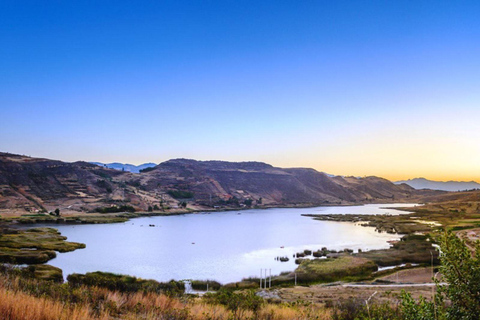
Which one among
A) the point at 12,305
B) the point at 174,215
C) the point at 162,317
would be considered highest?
the point at 12,305

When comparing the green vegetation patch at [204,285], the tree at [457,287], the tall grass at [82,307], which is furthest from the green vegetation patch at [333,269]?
the tree at [457,287]

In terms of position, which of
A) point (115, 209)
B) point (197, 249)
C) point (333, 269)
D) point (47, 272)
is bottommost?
point (197, 249)

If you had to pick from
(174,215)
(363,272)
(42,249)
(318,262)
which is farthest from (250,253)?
(174,215)

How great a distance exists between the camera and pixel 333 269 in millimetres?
32312

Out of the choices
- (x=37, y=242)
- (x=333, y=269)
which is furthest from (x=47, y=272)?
(x=333, y=269)

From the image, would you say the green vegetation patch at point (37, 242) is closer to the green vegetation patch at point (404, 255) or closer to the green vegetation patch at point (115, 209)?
the green vegetation patch at point (404, 255)

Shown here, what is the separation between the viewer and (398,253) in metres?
40.3

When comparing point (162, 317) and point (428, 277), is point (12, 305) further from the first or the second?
point (428, 277)

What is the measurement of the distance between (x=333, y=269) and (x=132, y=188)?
373ft

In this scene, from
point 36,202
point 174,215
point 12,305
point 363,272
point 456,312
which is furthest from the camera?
point 174,215

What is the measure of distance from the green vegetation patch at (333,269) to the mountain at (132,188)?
257ft

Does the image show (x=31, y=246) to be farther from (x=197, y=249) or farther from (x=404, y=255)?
(x=404, y=255)

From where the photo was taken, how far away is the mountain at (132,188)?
97375 mm

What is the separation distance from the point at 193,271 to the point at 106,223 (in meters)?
53.1
